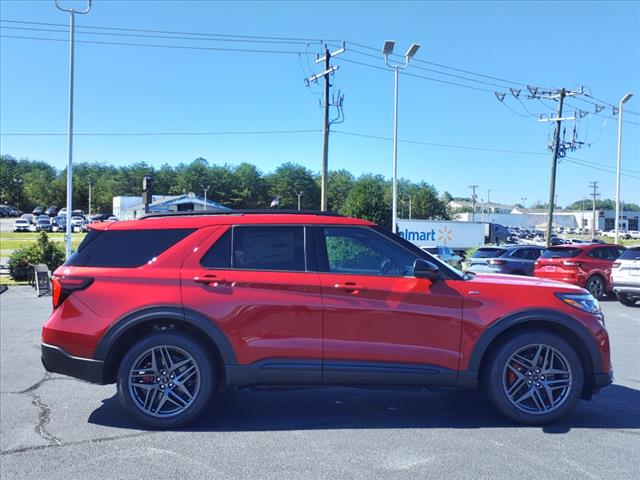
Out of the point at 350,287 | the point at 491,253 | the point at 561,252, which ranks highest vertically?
the point at 350,287

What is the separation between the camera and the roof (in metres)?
4.97

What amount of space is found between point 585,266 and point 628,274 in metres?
1.76

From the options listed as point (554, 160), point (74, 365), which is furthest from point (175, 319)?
point (554, 160)

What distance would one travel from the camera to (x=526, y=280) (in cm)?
519

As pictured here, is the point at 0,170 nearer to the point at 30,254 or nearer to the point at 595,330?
the point at 30,254

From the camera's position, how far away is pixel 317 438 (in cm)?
454

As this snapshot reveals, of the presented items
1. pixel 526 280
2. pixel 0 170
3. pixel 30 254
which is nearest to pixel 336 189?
pixel 0 170

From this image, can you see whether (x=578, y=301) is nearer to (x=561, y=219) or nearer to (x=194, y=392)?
(x=194, y=392)

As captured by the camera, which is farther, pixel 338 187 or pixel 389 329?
pixel 338 187

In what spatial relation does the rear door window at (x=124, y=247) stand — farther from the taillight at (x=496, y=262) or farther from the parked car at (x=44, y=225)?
the parked car at (x=44, y=225)

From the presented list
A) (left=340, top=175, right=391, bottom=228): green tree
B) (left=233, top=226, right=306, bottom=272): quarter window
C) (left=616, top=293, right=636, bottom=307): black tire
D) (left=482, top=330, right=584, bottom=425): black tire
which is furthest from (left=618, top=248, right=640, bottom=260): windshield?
(left=340, top=175, right=391, bottom=228): green tree

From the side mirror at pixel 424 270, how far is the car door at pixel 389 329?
3.3 inches

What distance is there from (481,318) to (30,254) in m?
19.3

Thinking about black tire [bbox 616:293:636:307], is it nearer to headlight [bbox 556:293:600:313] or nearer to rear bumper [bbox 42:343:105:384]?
headlight [bbox 556:293:600:313]
